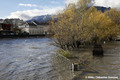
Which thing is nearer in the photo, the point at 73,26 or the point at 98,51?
the point at 98,51

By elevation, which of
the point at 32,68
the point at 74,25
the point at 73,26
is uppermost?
the point at 74,25

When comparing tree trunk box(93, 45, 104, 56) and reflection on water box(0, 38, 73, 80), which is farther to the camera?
tree trunk box(93, 45, 104, 56)

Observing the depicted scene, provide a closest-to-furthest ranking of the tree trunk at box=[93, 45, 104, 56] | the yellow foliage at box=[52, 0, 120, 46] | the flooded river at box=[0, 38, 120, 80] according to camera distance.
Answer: the flooded river at box=[0, 38, 120, 80], the tree trunk at box=[93, 45, 104, 56], the yellow foliage at box=[52, 0, 120, 46]

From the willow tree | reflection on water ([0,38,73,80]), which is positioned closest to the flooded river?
reflection on water ([0,38,73,80])

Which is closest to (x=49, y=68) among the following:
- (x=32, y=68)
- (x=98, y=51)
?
(x=32, y=68)

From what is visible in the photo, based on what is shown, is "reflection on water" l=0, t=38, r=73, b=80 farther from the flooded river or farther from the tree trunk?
the tree trunk

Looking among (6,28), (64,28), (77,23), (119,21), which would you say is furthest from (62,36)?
(6,28)

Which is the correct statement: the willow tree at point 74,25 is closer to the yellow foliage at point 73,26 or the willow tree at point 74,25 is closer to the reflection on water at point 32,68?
the yellow foliage at point 73,26

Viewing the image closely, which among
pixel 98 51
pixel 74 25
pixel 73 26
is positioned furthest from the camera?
pixel 74 25

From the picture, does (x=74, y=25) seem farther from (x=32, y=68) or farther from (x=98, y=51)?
(x=32, y=68)

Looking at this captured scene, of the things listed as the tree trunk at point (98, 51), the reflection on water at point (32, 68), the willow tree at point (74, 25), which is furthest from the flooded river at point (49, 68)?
the willow tree at point (74, 25)

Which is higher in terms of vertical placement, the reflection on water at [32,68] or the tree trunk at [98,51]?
the tree trunk at [98,51]

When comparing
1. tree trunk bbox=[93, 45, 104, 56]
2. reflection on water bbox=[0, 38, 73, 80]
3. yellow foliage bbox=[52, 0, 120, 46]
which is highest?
yellow foliage bbox=[52, 0, 120, 46]

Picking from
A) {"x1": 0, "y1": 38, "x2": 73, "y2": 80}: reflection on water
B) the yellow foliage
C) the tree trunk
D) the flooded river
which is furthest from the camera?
the yellow foliage
